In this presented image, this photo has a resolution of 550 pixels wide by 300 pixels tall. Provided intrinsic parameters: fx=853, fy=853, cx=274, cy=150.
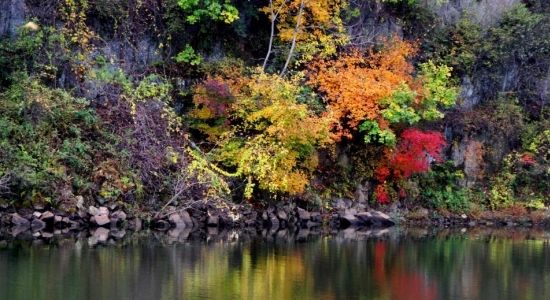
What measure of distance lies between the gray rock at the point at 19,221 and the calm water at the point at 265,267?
5.48 ft

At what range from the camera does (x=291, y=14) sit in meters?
33.5

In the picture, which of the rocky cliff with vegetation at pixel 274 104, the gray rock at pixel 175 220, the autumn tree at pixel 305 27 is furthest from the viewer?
the autumn tree at pixel 305 27

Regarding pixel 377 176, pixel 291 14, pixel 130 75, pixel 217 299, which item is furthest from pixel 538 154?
pixel 217 299

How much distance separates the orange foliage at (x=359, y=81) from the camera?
3122cm

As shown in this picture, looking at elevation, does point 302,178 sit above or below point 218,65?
below

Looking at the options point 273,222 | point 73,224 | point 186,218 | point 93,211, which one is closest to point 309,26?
point 273,222

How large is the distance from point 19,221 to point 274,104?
9.15 meters

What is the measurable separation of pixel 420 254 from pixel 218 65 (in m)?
11.5

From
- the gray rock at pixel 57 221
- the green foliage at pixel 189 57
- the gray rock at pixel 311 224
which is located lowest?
the gray rock at pixel 311 224

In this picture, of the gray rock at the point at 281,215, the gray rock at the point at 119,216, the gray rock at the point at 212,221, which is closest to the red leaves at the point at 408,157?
the gray rock at the point at 281,215

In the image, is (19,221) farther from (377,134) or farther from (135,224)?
(377,134)

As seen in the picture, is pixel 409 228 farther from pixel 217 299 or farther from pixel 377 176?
pixel 217 299

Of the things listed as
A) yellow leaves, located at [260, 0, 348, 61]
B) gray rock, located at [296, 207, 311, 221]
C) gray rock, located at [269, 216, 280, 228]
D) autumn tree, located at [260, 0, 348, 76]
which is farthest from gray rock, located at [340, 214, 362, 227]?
yellow leaves, located at [260, 0, 348, 61]

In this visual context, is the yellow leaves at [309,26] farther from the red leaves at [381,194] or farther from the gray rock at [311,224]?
the gray rock at [311,224]
